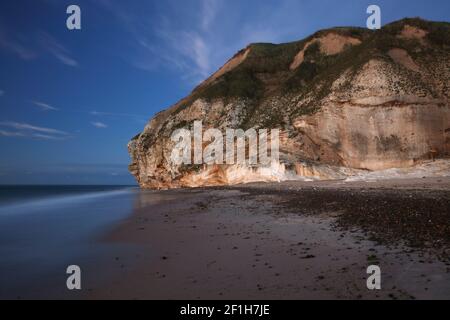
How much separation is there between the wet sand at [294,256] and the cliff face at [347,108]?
655 inches

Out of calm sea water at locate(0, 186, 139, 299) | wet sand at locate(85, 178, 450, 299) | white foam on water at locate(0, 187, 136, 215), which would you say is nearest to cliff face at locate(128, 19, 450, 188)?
white foam on water at locate(0, 187, 136, 215)

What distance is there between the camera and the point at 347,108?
28.0 m

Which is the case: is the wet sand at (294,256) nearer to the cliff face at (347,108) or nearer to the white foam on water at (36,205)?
the white foam on water at (36,205)

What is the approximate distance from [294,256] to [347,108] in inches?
973

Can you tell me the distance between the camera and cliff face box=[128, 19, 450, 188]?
26.0m


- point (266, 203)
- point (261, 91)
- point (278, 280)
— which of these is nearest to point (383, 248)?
point (278, 280)

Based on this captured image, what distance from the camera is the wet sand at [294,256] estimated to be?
14.5ft

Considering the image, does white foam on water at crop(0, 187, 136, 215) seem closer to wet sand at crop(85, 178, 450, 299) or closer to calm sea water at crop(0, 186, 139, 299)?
calm sea water at crop(0, 186, 139, 299)

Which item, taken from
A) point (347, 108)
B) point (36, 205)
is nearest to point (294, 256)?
point (36, 205)

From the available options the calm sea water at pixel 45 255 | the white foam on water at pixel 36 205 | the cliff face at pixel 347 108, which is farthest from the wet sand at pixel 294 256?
the cliff face at pixel 347 108

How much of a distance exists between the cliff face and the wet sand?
16629 mm

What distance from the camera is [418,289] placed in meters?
4.04
